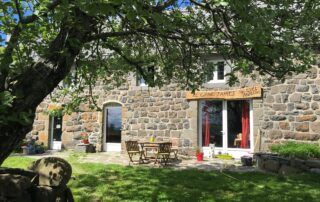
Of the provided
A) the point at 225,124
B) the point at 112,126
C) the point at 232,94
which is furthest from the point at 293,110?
the point at 112,126

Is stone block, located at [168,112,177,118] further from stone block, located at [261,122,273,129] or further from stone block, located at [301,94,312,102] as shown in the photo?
stone block, located at [301,94,312,102]

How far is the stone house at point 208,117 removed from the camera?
11.0 meters

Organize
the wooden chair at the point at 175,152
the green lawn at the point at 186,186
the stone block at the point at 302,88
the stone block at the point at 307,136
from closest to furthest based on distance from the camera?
the green lawn at the point at 186,186
the stone block at the point at 307,136
the stone block at the point at 302,88
the wooden chair at the point at 175,152

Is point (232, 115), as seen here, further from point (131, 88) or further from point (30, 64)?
point (30, 64)

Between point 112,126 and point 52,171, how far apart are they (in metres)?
9.83

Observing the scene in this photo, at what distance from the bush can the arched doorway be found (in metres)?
6.89

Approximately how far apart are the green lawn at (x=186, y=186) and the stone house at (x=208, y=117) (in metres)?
2.94

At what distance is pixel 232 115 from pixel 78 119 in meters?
6.93

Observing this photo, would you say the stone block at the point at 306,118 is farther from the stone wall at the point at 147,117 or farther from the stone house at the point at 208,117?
the stone wall at the point at 147,117

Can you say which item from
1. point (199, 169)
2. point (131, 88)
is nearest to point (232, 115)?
point (199, 169)

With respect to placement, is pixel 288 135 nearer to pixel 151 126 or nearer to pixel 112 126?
pixel 151 126

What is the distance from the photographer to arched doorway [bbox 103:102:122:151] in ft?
48.2

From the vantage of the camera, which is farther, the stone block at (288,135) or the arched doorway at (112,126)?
the arched doorway at (112,126)

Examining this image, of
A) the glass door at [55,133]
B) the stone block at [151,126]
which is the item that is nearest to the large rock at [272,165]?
the stone block at [151,126]
